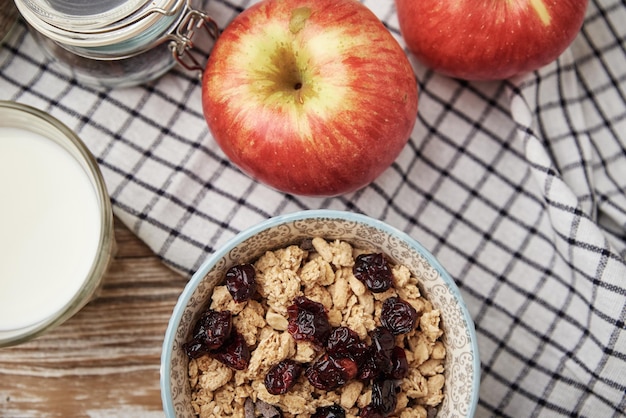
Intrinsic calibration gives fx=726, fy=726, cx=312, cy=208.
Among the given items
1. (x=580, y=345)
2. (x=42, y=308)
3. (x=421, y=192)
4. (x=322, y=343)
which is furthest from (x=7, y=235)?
(x=580, y=345)

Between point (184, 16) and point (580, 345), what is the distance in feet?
2.25

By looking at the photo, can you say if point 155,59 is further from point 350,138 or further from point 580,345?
point 580,345

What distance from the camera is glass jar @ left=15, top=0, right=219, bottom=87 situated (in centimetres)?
83

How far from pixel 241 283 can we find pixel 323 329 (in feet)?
0.35

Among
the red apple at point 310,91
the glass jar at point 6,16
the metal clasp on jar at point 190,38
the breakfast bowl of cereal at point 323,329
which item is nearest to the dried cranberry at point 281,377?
the breakfast bowl of cereal at point 323,329

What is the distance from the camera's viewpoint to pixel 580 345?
1002 millimetres

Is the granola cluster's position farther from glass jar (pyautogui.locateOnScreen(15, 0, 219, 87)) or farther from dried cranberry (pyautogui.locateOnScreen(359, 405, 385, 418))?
glass jar (pyautogui.locateOnScreen(15, 0, 219, 87))

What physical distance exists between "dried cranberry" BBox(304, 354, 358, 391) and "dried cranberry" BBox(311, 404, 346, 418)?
1.4 inches

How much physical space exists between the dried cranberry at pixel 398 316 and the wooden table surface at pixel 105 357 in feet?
1.02

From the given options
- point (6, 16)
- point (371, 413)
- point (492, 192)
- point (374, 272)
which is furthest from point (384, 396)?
point (6, 16)

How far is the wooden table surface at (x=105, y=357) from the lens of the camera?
3.22 ft

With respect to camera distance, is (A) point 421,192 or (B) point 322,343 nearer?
(B) point 322,343

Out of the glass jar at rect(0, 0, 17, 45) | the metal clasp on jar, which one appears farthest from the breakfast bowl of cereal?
the glass jar at rect(0, 0, 17, 45)

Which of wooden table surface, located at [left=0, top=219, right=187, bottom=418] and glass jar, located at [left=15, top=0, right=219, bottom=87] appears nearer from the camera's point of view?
glass jar, located at [left=15, top=0, right=219, bottom=87]
